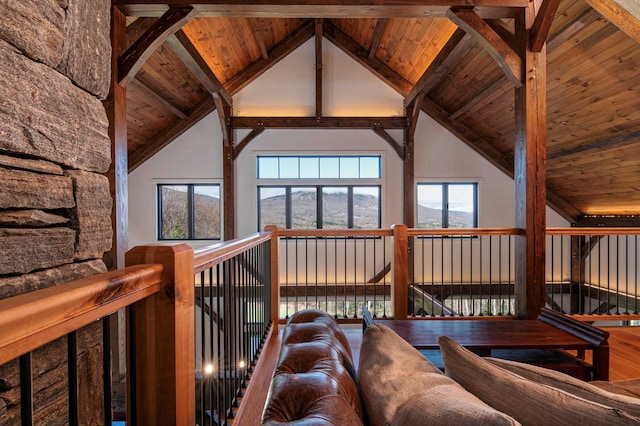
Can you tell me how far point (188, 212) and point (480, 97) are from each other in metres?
5.94

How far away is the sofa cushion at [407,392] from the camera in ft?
1.89

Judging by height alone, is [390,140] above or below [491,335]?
above

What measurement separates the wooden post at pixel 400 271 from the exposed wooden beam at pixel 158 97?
4.47 metres

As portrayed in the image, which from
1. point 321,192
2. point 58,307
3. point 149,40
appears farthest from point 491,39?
point 321,192

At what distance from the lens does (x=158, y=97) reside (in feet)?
16.5

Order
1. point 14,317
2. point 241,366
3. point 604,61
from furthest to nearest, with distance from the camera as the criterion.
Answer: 1. point 604,61
2. point 241,366
3. point 14,317

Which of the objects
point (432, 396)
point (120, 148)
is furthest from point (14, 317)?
point (120, 148)

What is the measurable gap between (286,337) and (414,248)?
5.50 metres

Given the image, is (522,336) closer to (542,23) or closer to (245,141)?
(542,23)

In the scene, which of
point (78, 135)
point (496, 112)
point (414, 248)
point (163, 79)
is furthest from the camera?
point (414, 248)

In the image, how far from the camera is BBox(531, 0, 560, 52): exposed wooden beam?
2301mm

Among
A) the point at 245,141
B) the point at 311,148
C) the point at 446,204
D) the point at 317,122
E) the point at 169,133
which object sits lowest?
the point at 446,204

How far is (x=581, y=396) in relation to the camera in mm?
683

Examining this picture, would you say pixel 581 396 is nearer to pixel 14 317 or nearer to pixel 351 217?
pixel 14 317
